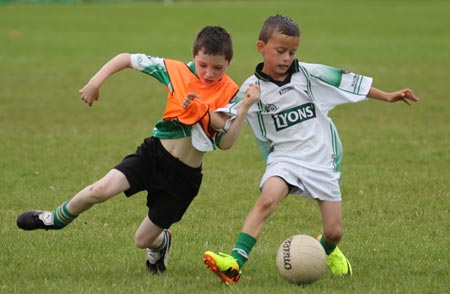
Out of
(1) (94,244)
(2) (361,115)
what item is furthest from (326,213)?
(2) (361,115)

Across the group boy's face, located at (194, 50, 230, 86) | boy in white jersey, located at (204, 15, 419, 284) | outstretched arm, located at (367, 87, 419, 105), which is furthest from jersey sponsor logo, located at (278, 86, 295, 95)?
outstretched arm, located at (367, 87, 419, 105)

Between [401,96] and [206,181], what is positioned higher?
[401,96]

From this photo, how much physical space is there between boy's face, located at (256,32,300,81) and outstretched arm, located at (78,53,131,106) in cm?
100

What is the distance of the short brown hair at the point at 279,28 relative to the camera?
643cm

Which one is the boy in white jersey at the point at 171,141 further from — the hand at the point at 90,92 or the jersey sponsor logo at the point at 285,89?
the jersey sponsor logo at the point at 285,89

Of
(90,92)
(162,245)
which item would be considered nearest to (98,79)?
(90,92)

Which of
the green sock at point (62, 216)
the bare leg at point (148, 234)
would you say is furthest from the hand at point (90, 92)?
the bare leg at point (148, 234)

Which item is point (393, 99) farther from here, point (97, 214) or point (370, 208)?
point (97, 214)

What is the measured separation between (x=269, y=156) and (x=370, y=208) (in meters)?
2.56

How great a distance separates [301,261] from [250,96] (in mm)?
1172

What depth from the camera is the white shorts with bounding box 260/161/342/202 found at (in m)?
6.42

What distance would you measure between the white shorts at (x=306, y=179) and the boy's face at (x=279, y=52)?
67cm

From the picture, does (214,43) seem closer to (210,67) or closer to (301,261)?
(210,67)

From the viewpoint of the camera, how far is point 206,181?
10336 mm
